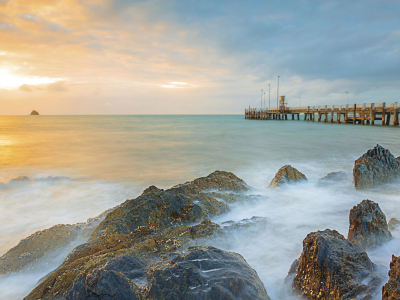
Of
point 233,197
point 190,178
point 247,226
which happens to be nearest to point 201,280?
point 247,226

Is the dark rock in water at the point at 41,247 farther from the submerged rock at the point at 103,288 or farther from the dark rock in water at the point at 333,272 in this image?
the dark rock in water at the point at 333,272

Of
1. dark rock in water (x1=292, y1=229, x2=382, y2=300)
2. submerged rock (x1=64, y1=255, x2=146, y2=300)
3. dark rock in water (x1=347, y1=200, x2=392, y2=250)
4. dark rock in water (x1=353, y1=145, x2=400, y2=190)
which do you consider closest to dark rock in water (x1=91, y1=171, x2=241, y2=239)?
submerged rock (x1=64, y1=255, x2=146, y2=300)

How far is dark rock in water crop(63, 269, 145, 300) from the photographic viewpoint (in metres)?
1.80

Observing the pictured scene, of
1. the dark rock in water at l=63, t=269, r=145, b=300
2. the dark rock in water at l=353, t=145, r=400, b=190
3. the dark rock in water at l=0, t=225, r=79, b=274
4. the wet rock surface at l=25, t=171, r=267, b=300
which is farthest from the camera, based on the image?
the dark rock in water at l=353, t=145, r=400, b=190

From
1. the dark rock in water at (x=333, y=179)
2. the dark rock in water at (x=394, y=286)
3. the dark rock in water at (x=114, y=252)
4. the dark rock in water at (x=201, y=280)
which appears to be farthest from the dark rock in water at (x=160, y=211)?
the dark rock in water at (x=333, y=179)

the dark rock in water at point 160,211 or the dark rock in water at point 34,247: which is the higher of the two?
the dark rock in water at point 160,211

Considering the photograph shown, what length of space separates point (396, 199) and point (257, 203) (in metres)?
3.32

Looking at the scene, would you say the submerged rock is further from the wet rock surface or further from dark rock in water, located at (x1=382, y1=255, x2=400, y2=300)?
dark rock in water, located at (x1=382, y1=255, x2=400, y2=300)

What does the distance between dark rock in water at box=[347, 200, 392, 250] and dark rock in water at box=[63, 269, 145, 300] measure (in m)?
3.09

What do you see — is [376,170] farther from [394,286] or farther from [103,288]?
[103,288]

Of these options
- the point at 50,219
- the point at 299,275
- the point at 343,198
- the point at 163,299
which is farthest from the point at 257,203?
the point at 50,219

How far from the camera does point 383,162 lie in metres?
6.82

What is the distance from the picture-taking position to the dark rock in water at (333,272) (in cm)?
233

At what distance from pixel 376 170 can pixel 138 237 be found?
6408 millimetres
